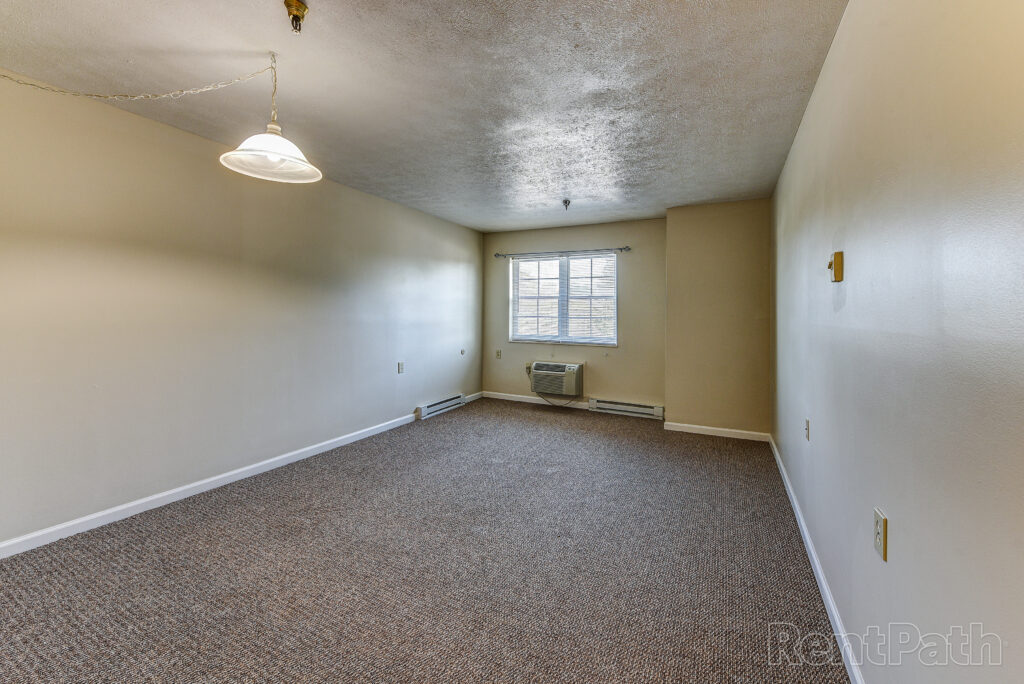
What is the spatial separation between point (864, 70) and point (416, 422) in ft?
14.6

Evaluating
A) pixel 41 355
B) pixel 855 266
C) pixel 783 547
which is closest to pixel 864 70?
pixel 855 266

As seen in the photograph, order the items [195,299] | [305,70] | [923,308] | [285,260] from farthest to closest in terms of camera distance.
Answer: [285,260]
[195,299]
[305,70]
[923,308]

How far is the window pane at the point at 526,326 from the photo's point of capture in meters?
5.91

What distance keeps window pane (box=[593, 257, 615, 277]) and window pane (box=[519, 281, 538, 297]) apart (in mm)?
864

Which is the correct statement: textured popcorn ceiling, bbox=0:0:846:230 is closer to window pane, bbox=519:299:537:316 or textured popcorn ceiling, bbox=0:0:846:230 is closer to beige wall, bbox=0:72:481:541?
beige wall, bbox=0:72:481:541

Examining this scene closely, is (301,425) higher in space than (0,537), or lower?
higher

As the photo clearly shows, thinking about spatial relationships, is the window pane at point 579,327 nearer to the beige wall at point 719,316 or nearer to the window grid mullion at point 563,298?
the window grid mullion at point 563,298

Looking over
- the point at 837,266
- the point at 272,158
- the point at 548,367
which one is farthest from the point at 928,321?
the point at 548,367

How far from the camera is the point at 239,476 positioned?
3162 millimetres

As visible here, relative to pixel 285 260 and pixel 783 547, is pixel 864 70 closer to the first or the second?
pixel 783 547

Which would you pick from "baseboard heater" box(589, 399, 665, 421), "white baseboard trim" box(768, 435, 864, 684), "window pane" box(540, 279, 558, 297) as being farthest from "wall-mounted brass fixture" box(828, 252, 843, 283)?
"window pane" box(540, 279, 558, 297)

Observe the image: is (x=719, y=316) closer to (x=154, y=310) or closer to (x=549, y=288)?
(x=549, y=288)

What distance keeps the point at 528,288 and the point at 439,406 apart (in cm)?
202

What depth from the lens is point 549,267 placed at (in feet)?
18.9
